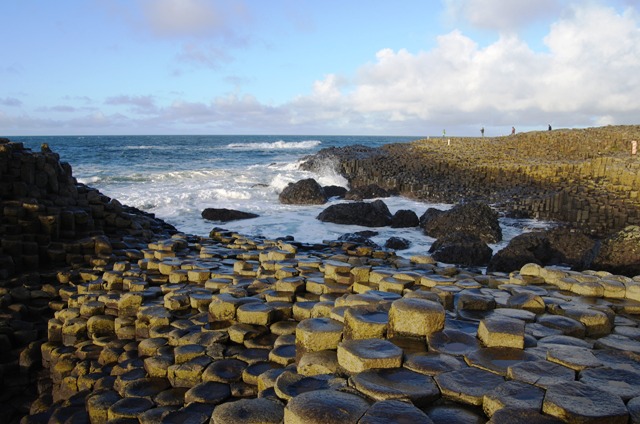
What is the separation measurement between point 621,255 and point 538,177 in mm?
12845

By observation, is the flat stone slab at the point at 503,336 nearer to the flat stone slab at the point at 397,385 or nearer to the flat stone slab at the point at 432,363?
the flat stone slab at the point at 432,363

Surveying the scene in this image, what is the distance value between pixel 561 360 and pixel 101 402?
12.4ft

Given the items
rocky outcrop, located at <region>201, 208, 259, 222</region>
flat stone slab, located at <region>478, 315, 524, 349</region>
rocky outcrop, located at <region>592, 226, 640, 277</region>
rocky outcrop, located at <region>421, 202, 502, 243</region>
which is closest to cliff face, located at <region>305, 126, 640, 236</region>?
rocky outcrop, located at <region>421, 202, 502, 243</region>

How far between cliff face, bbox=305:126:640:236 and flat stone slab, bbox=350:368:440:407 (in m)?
12.5

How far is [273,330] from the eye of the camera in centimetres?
458

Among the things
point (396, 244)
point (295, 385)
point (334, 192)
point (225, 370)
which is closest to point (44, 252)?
point (225, 370)

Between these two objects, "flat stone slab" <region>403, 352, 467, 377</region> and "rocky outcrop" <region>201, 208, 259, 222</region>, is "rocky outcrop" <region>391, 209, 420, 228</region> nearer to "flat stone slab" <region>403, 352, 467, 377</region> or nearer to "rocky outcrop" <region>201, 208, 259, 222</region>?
"rocky outcrop" <region>201, 208, 259, 222</region>

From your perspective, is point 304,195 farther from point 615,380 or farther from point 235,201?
point 615,380

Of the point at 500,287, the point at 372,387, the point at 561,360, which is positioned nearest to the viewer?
the point at 372,387

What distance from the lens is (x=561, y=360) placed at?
10.5 ft

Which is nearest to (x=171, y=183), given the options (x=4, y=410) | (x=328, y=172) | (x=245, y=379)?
(x=328, y=172)

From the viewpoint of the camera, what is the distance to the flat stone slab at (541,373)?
288 centimetres

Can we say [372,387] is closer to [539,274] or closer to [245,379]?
[245,379]

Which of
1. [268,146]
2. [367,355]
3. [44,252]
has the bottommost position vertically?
[44,252]
